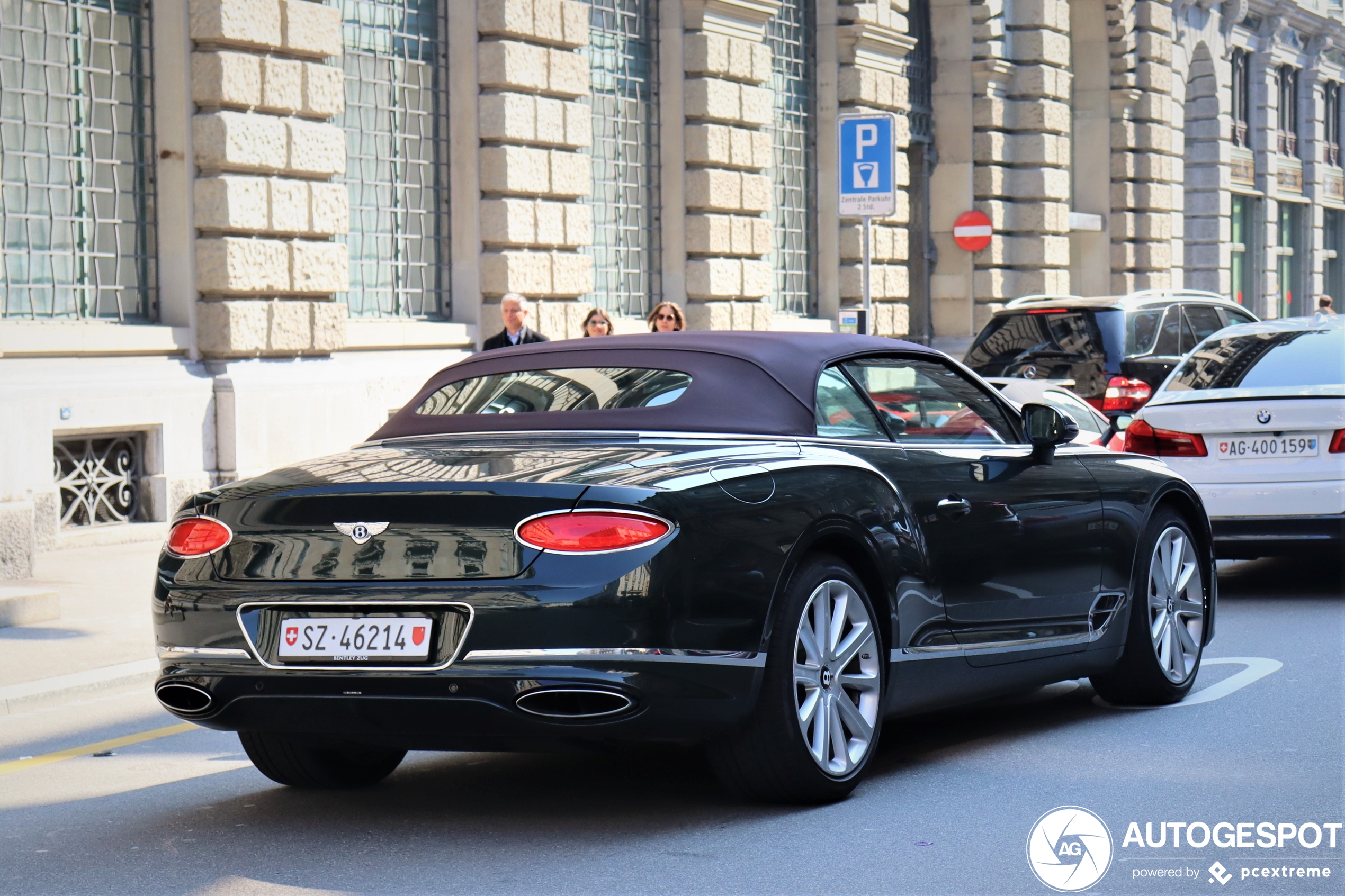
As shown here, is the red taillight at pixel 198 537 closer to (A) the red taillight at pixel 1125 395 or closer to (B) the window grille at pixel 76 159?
(B) the window grille at pixel 76 159

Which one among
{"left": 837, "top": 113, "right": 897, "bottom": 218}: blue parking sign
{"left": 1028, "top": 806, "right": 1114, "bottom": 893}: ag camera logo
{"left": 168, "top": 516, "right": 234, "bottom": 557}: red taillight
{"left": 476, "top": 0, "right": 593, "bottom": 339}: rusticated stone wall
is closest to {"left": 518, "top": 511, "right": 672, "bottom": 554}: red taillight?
{"left": 168, "top": 516, "right": 234, "bottom": 557}: red taillight

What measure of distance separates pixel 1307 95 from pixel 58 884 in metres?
42.7

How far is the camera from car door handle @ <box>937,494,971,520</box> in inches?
240

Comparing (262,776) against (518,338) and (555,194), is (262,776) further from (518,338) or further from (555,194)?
(555,194)

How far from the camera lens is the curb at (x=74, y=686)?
791 cm

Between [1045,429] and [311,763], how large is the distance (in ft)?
9.05

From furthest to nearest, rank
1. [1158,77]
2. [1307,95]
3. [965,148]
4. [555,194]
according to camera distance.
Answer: [1307,95] → [1158,77] → [965,148] → [555,194]

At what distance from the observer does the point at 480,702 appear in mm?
Answer: 4898

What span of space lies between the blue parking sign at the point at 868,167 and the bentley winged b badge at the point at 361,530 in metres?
10.0

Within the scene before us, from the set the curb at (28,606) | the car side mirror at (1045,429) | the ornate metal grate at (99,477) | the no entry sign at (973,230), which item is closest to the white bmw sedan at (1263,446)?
the car side mirror at (1045,429)

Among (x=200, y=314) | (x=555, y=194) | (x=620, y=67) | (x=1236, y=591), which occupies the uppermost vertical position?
(x=620, y=67)

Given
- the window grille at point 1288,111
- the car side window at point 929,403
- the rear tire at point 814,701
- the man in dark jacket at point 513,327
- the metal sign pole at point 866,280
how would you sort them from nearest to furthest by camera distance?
the rear tire at point 814,701 → the car side window at point 929,403 → the man in dark jacket at point 513,327 → the metal sign pole at point 866,280 → the window grille at point 1288,111

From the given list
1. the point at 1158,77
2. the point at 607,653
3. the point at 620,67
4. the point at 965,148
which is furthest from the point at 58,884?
the point at 1158,77

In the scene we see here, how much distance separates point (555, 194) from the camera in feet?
56.5
